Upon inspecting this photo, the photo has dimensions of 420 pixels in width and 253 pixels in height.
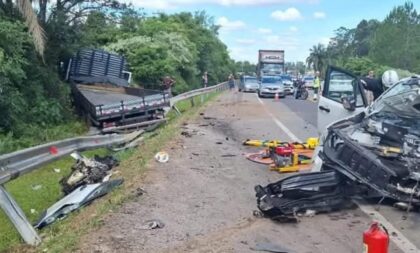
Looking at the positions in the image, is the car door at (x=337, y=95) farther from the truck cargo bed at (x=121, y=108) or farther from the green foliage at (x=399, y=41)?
the green foliage at (x=399, y=41)

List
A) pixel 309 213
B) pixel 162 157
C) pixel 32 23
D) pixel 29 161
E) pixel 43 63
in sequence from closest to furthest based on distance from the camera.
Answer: pixel 309 213, pixel 29 161, pixel 162 157, pixel 32 23, pixel 43 63

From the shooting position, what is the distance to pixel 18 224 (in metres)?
5.57

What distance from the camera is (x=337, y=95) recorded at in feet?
30.2

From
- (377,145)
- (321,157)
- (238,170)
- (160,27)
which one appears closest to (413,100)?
(377,145)

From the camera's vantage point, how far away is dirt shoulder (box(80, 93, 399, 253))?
5.04 m

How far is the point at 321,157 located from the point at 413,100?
1289 mm

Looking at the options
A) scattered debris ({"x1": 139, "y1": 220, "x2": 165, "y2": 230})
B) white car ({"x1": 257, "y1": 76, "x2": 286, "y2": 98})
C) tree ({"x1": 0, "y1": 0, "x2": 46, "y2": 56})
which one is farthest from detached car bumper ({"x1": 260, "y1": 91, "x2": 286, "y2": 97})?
scattered debris ({"x1": 139, "y1": 220, "x2": 165, "y2": 230})

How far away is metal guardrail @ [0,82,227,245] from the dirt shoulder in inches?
30.5

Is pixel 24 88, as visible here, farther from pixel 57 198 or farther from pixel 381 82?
pixel 381 82

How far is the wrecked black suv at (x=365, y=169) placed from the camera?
616cm

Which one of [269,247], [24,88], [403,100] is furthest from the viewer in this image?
[24,88]

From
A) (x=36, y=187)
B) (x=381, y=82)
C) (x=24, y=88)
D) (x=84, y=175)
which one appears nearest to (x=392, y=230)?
(x=381, y=82)

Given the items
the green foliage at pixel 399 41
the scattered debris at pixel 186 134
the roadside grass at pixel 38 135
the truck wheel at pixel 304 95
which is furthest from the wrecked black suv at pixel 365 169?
the green foliage at pixel 399 41

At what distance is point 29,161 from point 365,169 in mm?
4322
